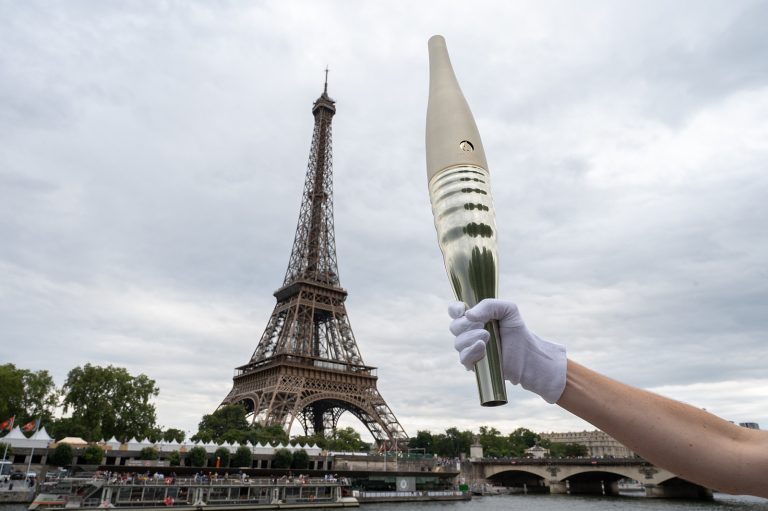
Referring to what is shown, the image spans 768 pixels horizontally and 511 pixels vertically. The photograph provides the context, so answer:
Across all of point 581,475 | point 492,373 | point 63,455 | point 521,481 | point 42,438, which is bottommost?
point 521,481

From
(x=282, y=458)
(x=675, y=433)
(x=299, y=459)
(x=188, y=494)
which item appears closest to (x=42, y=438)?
(x=188, y=494)

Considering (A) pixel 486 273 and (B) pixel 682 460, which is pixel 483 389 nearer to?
(A) pixel 486 273

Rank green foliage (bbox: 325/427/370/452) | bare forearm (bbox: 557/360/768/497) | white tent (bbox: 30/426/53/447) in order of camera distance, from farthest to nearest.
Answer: green foliage (bbox: 325/427/370/452) → white tent (bbox: 30/426/53/447) → bare forearm (bbox: 557/360/768/497)

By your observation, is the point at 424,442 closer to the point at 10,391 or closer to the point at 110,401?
the point at 110,401

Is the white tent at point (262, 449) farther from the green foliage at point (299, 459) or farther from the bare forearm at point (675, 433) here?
the bare forearm at point (675, 433)

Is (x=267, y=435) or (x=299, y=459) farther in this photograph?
(x=267, y=435)

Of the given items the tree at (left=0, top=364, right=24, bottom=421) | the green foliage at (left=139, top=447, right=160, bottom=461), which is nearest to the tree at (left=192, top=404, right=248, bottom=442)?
the green foliage at (left=139, top=447, right=160, bottom=461)

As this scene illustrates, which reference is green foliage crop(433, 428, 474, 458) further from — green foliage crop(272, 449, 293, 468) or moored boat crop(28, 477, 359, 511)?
moored boat crop(28, 477, 359, 511)
